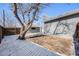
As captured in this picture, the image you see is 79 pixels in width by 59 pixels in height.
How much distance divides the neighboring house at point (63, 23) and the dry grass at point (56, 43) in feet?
0.40

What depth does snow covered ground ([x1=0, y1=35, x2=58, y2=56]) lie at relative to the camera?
8.06 feet

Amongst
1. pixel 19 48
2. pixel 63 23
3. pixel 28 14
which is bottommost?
pixel 19 48

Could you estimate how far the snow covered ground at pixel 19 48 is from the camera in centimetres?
246

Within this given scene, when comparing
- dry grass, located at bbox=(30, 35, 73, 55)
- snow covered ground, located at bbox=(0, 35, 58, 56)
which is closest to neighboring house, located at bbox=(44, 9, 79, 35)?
dry grass, located at bbox=(30, 35, 73, 55)

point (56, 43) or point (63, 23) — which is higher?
point (63, 23)

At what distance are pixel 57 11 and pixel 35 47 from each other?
2.48 feet

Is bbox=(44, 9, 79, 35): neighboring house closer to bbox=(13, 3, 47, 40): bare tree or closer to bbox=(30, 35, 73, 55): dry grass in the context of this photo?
bbox=(30, 35, 73, 55): dry grass

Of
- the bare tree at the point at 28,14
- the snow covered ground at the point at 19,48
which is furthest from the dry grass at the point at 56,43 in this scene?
the bare tree at the point at 28,14

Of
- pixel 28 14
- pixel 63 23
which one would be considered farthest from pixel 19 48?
pixel 63 23

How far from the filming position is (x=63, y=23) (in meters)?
2.56

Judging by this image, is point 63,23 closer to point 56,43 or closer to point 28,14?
point 56,43

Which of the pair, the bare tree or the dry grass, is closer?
the dry grass

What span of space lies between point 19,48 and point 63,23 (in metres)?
0.90

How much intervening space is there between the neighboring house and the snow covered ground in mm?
380
